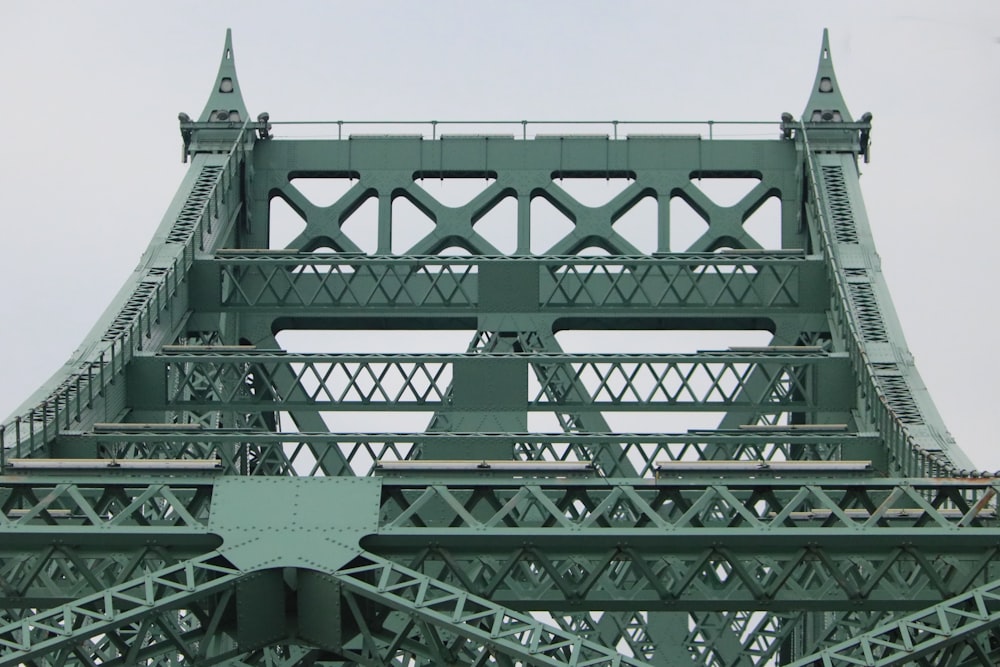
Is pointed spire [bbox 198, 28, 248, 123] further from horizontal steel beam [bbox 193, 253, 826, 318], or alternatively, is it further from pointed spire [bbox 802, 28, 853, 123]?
pointed spire [bbox 802, 28, 853, 123]

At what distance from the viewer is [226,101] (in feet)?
189

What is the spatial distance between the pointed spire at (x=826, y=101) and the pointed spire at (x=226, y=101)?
11.9 m

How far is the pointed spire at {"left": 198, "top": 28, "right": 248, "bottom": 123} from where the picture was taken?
188 feet

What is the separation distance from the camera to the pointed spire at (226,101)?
2254 inches

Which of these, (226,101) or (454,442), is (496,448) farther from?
(226,101)

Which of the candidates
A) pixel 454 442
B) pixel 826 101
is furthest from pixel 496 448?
pixel 826 101

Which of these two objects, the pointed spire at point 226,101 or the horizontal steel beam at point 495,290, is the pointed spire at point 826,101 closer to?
the horizontal steel beam at point 495,290

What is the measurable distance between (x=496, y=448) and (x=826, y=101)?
58.3 feet

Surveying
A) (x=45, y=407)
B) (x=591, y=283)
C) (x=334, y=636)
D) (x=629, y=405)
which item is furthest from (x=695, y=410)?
(x=334, y=636)

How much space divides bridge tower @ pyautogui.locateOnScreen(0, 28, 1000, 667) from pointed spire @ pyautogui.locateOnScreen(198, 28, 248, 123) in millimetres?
87

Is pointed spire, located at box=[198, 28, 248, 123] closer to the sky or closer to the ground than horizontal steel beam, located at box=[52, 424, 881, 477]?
closer to the sky

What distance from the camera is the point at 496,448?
139 ft

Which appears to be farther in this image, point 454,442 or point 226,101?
point 226,101

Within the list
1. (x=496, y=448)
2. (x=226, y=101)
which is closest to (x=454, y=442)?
(x=496, y=448)
